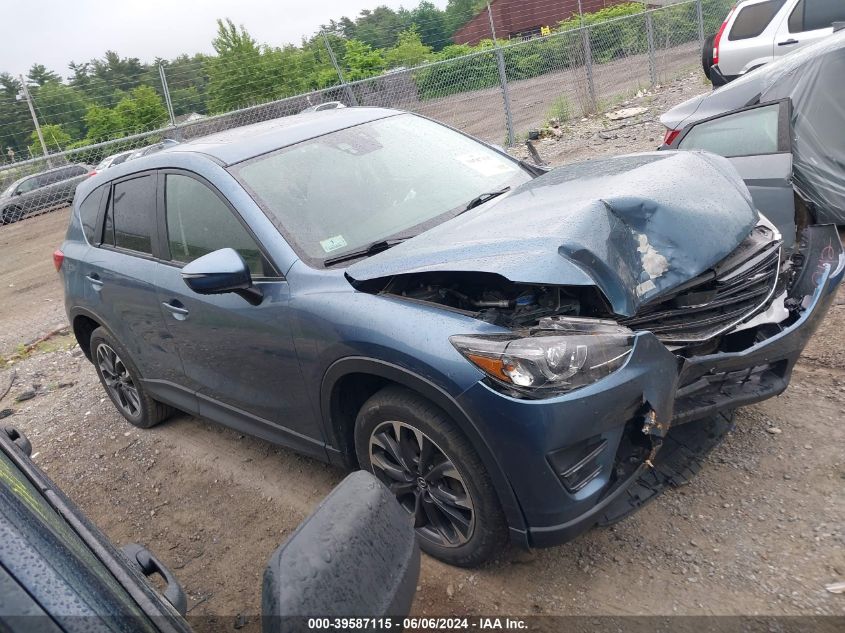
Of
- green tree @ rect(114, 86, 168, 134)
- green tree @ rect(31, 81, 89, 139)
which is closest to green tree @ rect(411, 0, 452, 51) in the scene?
green tree @ rect(114, 86, 168, 134)

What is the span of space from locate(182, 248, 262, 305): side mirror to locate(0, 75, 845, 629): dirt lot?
1277 mm

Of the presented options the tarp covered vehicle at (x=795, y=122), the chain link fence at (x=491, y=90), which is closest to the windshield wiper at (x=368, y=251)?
the tarp covered vehicle at (x=795, y=122)

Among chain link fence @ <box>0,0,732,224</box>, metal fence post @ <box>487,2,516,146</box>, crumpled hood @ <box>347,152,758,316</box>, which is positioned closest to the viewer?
crumpled hood @ <box>347,152,758,316</box>

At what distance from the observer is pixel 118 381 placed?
16.3 feet

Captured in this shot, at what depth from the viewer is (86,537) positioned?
137cm

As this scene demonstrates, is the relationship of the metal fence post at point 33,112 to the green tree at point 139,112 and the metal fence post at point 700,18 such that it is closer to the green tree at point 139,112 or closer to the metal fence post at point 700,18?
the green tree at point 139,112

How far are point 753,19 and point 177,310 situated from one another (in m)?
10.5

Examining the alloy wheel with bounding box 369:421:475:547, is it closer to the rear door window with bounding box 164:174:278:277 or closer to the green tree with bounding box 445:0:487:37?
the rear door window with bounding box 164:174:278:277

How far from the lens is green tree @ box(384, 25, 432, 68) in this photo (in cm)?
1958

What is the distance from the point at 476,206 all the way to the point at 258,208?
104cm

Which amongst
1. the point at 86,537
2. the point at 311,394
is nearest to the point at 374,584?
the point at 86,537

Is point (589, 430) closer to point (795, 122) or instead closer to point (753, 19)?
point (795, 122)

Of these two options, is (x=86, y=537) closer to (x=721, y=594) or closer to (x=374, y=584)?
(x=374, y=584)

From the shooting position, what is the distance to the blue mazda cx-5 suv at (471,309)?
2471 mm
